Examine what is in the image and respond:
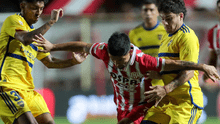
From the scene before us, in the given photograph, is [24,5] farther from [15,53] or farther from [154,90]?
[154,90]

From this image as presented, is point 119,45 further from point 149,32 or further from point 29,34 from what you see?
point 149,32

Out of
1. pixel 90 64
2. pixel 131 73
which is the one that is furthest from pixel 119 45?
pixel 90 64

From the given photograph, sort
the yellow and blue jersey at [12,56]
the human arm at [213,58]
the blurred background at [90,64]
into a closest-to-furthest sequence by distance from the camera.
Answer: the yellow and blue jersey at [12,56] < the human arm at [213,58] < the blurred background at [90,64]

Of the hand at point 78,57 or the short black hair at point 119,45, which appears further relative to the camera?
the hand at point 78,57

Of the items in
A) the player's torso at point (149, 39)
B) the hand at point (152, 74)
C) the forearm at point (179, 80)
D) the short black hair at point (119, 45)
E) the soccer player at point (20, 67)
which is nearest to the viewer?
the short black hair at point (119, 45)

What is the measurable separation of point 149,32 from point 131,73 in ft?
7.63

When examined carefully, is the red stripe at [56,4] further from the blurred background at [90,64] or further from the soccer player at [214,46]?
the soccer player at [214,46]

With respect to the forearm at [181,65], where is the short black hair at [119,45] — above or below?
above

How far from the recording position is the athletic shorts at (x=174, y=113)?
12.1 feet

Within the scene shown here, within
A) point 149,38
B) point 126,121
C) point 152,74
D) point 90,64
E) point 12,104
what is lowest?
point 90,64

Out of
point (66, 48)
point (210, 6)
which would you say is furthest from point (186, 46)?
point (210, 6)

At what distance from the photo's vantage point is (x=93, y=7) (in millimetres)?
11234

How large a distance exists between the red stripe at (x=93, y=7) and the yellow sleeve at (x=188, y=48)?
297 inches

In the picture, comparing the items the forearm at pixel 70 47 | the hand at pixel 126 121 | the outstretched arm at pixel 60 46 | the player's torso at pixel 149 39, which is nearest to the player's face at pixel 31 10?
the outstretched arm at pixel 60 46
